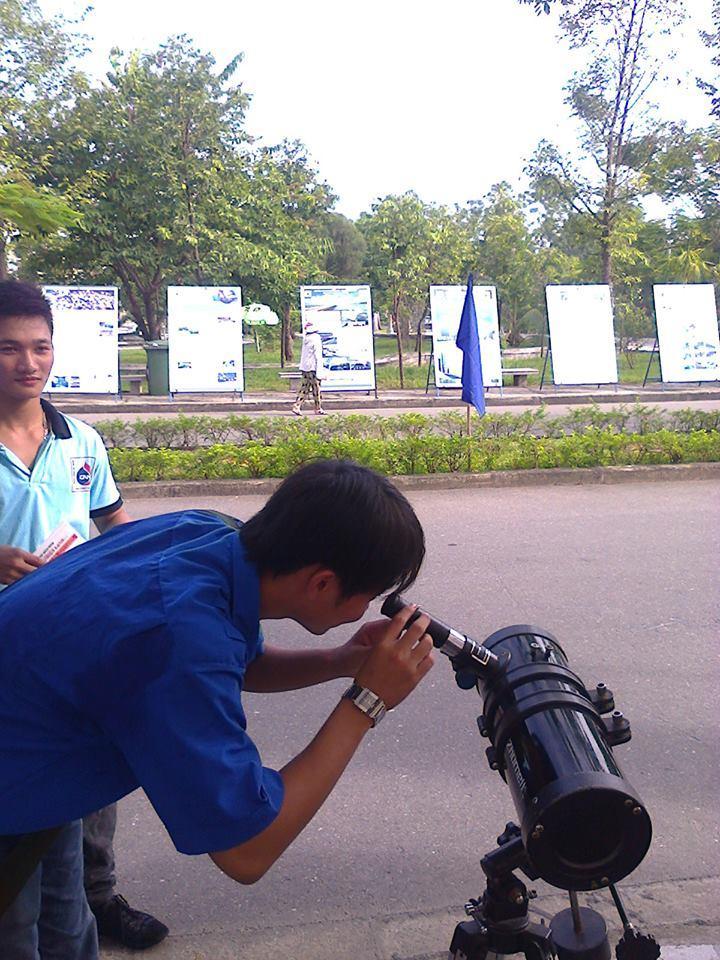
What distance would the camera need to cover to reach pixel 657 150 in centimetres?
1684

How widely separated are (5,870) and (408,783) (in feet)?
6.39

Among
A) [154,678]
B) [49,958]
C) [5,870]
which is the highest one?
[154,678]

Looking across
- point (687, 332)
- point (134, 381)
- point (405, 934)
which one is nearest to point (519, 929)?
point (405, 934)

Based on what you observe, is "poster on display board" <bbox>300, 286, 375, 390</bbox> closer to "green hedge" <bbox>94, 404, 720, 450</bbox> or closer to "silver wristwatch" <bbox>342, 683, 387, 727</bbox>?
"green hedge" <bbox>94, 404, 720, 450</bbox>

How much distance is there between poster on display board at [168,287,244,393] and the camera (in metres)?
13.8

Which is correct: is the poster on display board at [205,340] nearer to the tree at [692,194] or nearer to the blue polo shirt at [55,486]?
the tree at [692,194]

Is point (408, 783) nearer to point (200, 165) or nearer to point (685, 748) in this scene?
point (685, 748)

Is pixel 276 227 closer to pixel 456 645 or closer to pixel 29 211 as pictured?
pixel 29 211

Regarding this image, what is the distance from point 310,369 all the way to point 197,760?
40.9ft

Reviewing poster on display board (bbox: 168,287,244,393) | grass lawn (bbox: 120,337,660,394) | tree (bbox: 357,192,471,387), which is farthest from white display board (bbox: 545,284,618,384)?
poster on display board (bbox: 168,287,244,393)

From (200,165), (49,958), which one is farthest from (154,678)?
(200,165)

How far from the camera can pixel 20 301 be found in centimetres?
231

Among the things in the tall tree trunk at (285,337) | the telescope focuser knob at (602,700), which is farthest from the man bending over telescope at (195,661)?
the tall tree trunk at (285,337)

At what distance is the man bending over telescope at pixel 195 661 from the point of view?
3.95 feet
